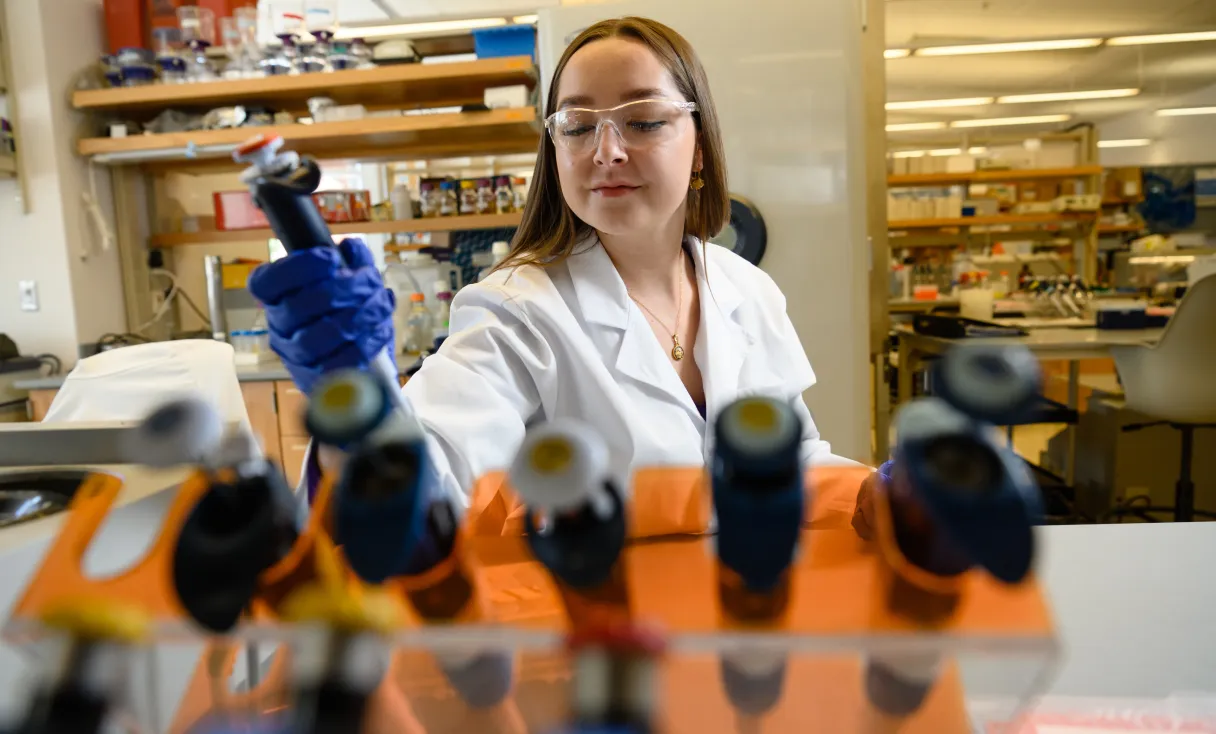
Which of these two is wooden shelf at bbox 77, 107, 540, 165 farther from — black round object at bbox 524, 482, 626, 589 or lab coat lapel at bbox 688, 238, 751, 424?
black round object at bbox 524, 482, 626, 589

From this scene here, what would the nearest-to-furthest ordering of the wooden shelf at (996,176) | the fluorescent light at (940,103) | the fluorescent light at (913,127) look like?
the wooden shelf at (996,176), the fluorescent light at (940,103), the fluorescent light at (913,127)

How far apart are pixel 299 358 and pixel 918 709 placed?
446 mm

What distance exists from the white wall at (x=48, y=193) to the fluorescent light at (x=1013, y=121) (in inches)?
304

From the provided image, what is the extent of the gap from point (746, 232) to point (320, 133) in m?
1.71

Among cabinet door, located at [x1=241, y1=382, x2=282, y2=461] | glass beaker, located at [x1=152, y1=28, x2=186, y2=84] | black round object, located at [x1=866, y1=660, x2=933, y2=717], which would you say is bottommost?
cabinet door, located at [x1=241, y1=382, x2=282, y2=461]

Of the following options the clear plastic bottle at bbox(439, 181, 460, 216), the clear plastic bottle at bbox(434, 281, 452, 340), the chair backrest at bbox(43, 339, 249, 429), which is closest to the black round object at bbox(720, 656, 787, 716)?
the chair backrest at bbox(43, 339, 249, 429)

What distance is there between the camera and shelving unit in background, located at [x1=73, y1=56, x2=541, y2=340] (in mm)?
2891

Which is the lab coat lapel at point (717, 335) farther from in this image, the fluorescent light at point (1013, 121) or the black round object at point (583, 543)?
the fluorescent light at point (1013, 121)

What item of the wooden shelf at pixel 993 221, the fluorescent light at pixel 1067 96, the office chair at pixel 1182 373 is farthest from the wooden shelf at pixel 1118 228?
the office chair at pixel 1182 373

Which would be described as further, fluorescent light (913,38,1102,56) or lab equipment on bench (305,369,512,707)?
fluorescent light (913,38,1102,56)

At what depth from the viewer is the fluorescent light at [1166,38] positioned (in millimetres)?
5090

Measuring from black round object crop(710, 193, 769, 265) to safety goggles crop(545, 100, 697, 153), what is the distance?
120cm

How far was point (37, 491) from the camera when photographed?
2.73 ft

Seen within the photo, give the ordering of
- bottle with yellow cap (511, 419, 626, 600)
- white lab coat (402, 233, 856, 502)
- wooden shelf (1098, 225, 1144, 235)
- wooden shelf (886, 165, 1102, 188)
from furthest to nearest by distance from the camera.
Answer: wooden shelf (1098, 225, 1144, 235) < wooden shelf (886, 165, 1102, 188) < white lab coat (402, 233, 856, 502) < bottle with yellow cap (511, 419, 626, 600)
